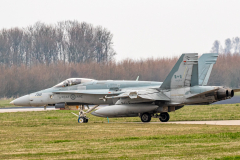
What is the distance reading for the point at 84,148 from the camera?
1152cm

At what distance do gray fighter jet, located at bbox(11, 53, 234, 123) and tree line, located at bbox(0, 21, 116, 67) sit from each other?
55.3 meters

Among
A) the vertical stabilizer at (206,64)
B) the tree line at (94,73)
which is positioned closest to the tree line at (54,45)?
the tree line at (94,73)

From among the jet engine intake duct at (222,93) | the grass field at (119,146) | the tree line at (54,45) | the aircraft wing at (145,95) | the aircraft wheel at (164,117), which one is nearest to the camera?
the grass field at (119,146)

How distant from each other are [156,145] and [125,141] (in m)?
1.48

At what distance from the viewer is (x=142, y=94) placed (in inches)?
806

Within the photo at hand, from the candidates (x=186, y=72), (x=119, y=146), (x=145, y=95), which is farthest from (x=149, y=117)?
(x=119, y=146)

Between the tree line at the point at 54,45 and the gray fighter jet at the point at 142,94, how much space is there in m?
55.3

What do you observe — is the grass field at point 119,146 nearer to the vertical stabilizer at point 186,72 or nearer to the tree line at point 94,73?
the vertical stabilizer at point 186,72

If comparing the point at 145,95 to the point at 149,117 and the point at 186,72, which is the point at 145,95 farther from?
the point at 186,72

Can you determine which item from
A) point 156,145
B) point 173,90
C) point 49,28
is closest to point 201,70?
point 173,90

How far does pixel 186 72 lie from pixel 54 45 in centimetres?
6380

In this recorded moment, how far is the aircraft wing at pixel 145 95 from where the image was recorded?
2023 centimetres

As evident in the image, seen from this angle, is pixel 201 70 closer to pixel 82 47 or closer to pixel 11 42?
pixel 82 47

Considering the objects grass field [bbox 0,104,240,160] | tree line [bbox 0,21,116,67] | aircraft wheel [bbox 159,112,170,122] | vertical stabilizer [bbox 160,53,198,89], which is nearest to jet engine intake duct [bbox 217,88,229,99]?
vertical stabilizer [bbox 160,53,198,89]
